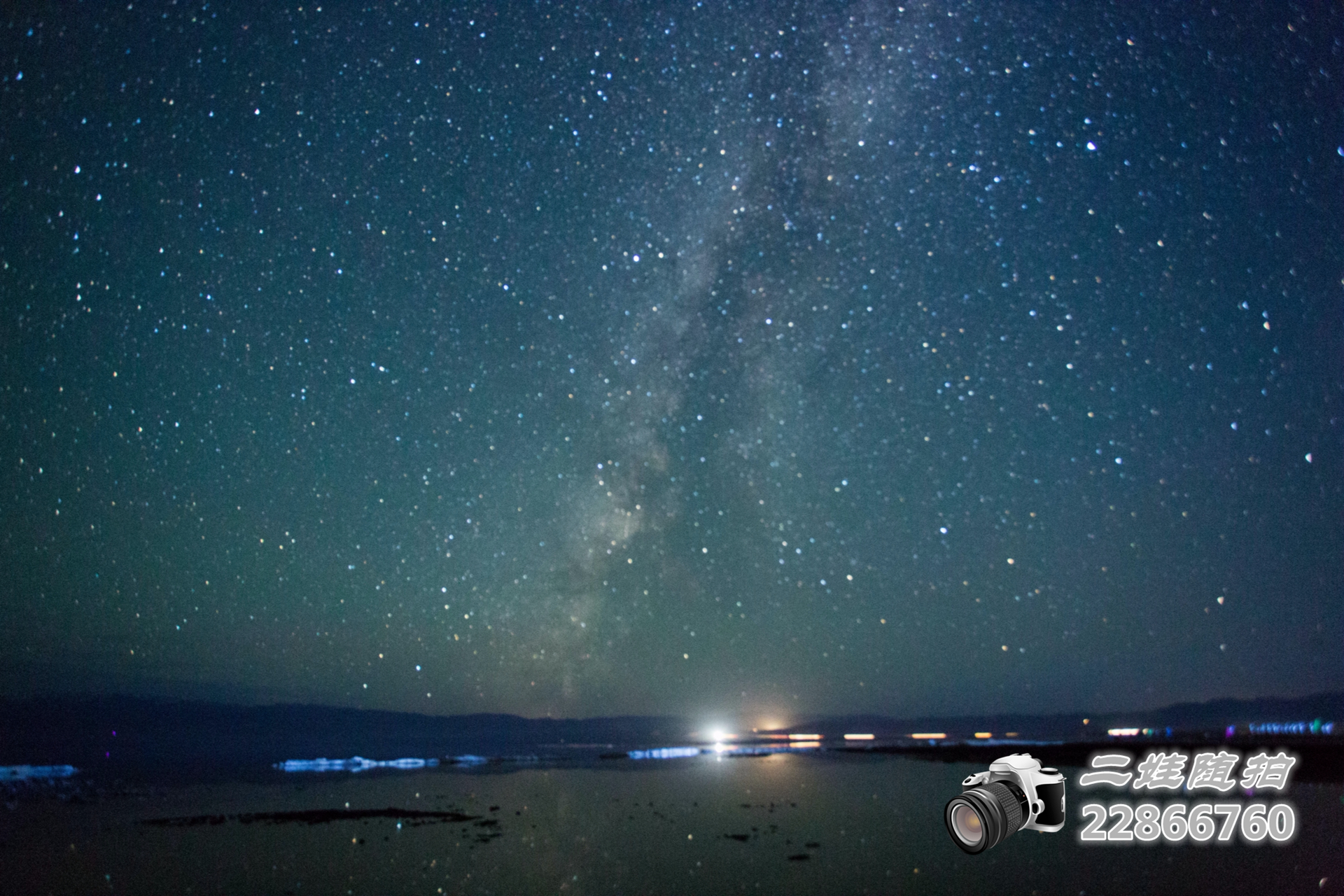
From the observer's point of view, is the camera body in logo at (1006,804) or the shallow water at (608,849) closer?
the camera body in logo at (1006,804)

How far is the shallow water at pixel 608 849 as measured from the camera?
15.2 metres

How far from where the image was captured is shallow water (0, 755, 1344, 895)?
15180 millimetres

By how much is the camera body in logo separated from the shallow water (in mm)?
11848

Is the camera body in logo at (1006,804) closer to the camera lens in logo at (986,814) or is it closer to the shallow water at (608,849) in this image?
the camera lens in logo at (986,814)

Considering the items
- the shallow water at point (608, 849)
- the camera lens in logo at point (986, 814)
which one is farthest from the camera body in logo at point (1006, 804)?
the shallow water at point (608, 849)

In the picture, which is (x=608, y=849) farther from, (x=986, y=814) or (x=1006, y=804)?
(x=986, y=814)

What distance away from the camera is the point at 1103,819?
Answer: 16.9 feet

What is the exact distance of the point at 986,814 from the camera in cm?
373

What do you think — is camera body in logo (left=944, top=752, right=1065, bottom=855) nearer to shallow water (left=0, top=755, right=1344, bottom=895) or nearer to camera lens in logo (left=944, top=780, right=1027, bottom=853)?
camera lens in logo (left=944, top=780, right=1027, bottom=853)

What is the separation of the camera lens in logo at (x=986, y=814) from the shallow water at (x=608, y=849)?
11921mm

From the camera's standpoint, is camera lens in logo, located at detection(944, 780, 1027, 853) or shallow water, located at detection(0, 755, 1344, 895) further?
shallow water, located at detection(0, 755, 1344, 895)

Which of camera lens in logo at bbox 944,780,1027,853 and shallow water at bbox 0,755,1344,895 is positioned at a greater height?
camera lens in logo at bbox 944,780,1027,853

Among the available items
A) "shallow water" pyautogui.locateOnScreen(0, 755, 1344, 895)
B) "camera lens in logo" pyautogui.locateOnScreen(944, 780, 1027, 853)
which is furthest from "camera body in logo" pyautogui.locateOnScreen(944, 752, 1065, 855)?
"shallow water" pyautogui.locateOnScreen(0, 755, 1344, 895)

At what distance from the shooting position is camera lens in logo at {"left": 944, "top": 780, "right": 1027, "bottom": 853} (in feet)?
12.2
